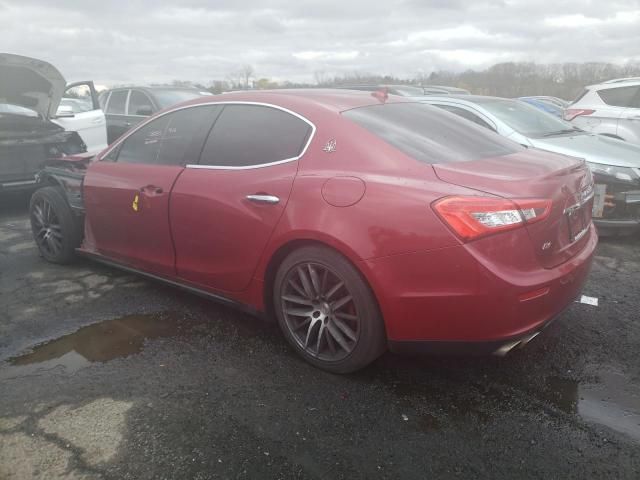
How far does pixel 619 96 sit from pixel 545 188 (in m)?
6.61

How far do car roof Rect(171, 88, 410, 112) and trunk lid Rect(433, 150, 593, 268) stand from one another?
79cm

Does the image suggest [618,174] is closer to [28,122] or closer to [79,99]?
[28,122]

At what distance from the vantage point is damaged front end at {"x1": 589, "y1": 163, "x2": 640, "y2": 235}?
15.9 feet

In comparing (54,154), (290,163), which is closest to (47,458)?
(290,163)

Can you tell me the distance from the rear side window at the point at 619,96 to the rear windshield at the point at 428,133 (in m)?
5.70

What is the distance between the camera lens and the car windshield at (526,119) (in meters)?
5.58

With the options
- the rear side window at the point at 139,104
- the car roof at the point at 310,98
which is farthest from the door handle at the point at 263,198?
the rear side window at the point at 139,104

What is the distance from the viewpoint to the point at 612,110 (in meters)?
7.60

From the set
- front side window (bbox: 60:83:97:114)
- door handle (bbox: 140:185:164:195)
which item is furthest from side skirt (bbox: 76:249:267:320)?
front side window (bbox: 60:83:97:114)

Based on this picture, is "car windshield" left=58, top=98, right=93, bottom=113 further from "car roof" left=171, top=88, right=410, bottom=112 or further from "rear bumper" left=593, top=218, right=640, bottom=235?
"rear bumper" left=593, top=218, right=640, bottom=235

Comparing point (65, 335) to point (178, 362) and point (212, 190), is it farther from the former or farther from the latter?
point (212, 190)

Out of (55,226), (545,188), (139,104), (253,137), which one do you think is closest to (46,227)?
(55,226)

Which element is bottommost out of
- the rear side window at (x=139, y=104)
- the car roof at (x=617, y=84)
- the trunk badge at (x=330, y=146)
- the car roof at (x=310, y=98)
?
the rear side window at (x=139, y=104)

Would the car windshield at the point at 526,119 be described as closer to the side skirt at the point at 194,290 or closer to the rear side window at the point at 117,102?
the side skirt at the point at 194,290
